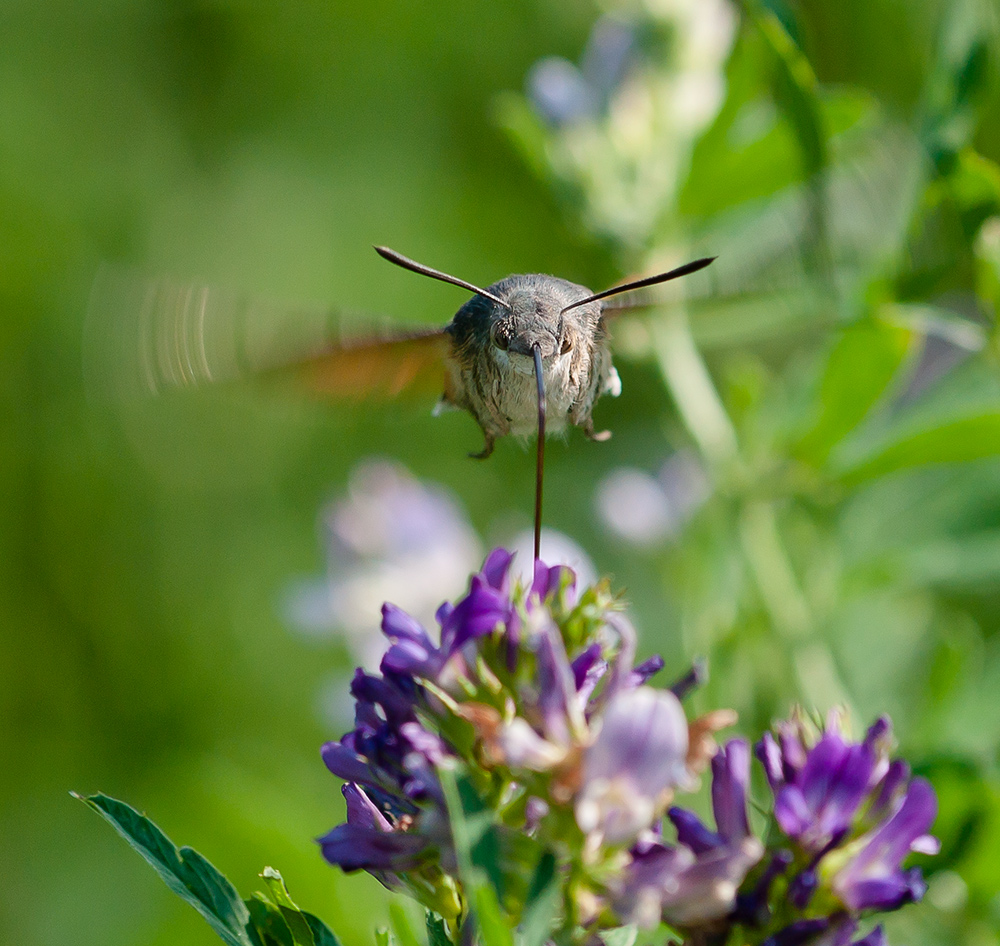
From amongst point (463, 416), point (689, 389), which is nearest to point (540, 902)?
point (689, 389)

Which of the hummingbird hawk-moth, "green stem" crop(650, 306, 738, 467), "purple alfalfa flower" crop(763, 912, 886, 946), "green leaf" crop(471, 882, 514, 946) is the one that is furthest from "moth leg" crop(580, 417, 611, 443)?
"green leaf" crop(471, 882, 514, 946)

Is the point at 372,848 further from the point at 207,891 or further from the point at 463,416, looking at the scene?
the point at 463,416

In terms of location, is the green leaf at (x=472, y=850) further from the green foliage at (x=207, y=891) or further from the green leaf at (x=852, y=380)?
the green leaf at (x=852, y=380)

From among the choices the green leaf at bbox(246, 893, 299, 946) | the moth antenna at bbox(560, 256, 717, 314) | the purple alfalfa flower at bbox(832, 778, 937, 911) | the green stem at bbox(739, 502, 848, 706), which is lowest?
the green leaf at bbox(246, 893, 299, 946)

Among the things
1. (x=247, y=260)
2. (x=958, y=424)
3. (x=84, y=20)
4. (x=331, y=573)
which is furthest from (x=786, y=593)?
(x=84, y=20)

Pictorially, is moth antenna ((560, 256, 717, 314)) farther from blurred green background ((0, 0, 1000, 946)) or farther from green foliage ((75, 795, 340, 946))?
green foliage ((75, 795, 340, 946))

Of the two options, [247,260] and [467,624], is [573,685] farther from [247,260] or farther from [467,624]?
[247,260]
